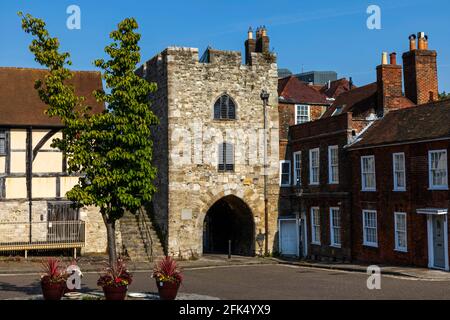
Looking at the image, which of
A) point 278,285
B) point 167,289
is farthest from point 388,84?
point 167,289

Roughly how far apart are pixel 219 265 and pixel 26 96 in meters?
13.3

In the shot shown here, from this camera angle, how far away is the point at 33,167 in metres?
30.6

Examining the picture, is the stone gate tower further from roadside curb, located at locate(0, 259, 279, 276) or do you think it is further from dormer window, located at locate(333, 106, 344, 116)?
dormer window, located at locate(333, 106, 344, 116)

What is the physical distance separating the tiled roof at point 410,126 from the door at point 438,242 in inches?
130

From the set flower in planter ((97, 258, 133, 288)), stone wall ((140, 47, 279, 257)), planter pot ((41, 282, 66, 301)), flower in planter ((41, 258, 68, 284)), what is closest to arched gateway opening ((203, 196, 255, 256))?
stone wall ((140, 47, 279, 257))

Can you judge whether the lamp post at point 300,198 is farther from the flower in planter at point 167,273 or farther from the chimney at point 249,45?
the flower in planter at point 167,273

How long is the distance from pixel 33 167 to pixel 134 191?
1401cm

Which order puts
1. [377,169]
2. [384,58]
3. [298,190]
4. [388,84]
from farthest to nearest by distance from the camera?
[298,190] → [384,58] → [388,84] → [377,169]

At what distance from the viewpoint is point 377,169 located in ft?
90.2

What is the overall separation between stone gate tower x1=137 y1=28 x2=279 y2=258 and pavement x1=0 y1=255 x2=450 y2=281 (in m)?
1.59

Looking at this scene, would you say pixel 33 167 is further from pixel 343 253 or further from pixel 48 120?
pixel 343 253

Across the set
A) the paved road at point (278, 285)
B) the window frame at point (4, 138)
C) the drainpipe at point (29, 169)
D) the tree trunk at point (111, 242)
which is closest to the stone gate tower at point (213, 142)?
the paved road at point (278, 285)

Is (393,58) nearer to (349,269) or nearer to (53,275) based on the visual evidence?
(349,269)
